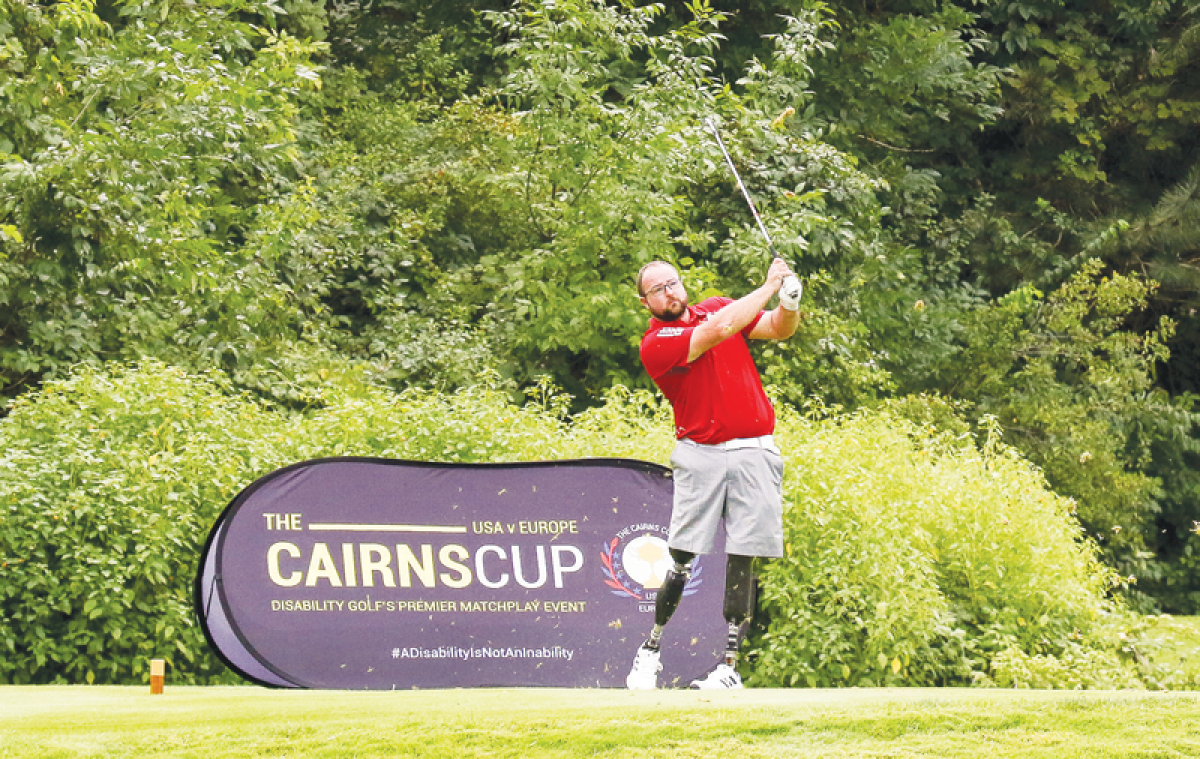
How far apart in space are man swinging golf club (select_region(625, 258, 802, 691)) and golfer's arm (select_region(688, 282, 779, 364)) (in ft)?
0.05

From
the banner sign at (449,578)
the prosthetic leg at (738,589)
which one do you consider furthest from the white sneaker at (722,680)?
the banner sign at (449,578)

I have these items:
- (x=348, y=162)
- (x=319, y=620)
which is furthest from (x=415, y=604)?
(x=348, y=162)

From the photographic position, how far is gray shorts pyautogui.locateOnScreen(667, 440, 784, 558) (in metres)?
5.65

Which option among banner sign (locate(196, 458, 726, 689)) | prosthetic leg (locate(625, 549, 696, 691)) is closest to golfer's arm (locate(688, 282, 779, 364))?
prosthetic leg (locate(625, 549, 696, 691))

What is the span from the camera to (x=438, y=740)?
4379mm

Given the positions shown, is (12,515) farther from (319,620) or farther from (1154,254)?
(1154,254)

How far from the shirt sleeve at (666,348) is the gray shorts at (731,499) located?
35 centimetres

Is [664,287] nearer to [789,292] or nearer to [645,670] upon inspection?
[789,292]

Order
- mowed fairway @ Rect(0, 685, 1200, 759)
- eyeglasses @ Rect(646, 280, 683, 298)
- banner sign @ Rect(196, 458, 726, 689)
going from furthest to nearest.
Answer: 1. banner sign @ Rect(196, 458, 726, 689)
2. eyeglasses @ Rect(646, 280, 683, 298)
3. mowed fairway @ Rect(0, 685, 1200, 759)

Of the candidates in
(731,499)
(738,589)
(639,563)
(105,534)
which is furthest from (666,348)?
(105,534)

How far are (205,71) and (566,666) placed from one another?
516 centimetres

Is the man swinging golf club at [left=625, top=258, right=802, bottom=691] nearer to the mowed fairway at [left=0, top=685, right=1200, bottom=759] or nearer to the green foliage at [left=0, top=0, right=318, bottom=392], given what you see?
the mowed fairway at [left=0, top=685, right=1200, bottom=759]

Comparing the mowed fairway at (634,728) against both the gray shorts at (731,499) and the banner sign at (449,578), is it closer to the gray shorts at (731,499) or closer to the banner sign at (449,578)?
the gray shorts at (731,499)

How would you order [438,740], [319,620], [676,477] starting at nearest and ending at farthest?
[438,740], [676,477], [319,620]
